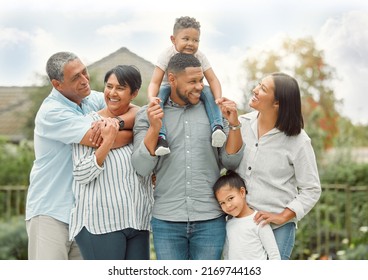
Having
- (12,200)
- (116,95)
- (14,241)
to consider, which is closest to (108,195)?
(116,95)

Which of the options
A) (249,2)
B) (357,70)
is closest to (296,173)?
(249,2)

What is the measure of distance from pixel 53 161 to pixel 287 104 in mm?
1297

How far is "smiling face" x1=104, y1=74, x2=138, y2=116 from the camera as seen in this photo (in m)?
3.24

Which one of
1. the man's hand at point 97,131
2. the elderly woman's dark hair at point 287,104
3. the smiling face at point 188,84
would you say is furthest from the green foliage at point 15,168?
the elderly woman's dark hair at point 287,104

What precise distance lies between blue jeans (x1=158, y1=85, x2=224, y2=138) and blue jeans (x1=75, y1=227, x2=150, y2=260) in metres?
0.57

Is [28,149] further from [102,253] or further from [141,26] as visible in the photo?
[102,253]

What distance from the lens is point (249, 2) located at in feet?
13.6

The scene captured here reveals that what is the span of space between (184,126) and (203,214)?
47 centimetres

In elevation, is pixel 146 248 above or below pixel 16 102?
below

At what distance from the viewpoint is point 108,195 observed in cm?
321

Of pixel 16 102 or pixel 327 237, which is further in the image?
pixel 16 102

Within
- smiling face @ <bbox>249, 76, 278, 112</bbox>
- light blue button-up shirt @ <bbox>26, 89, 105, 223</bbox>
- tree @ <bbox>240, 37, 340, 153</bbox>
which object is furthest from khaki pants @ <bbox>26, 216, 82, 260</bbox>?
tree @ <bbox>240, 37, 340, 153</bbox>

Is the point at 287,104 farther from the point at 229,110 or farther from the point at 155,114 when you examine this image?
the point at 155,114

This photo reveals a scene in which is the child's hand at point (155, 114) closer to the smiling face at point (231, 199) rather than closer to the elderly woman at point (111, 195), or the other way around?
the elderly woman at point (111, 195)
